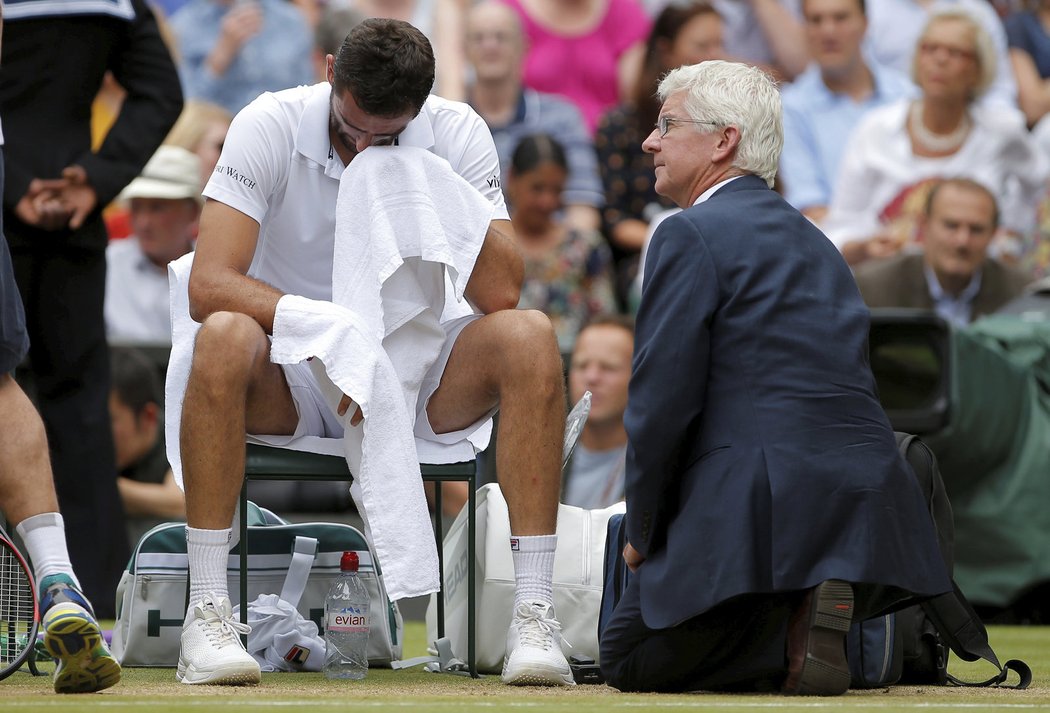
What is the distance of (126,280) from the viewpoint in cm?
756

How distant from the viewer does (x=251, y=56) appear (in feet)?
28.6

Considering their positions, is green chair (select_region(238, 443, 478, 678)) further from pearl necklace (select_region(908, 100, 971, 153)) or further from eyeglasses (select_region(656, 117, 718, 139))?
pearl necklace (select_region(908, 100, 971, 153))

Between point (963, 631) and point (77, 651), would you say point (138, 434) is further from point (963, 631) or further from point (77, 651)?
point (963, 631)

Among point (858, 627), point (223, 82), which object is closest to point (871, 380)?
point (858, 627)

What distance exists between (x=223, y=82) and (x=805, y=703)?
621cm

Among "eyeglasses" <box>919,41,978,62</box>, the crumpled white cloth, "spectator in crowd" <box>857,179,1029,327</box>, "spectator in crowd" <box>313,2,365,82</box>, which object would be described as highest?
"spectator in crowd" <box>313,2,365,82</box>

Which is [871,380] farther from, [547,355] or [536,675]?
[536,675]

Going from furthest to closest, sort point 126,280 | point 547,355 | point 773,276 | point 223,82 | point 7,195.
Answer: point 223,82
point 126,280
point 7,195
point 547,355
point 773,276

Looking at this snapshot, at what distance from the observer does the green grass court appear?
3033 millimetres

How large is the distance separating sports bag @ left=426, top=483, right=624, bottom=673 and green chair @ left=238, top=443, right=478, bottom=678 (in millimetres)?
142

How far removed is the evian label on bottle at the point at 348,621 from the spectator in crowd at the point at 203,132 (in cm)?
Answer: 427

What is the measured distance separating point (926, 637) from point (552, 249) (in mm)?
3862

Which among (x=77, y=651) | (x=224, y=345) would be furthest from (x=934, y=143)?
(x=77, y=651)

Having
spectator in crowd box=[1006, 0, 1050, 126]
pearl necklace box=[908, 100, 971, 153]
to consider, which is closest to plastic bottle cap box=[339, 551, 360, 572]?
pearl necklace box=[908, 100, 971, 153]
